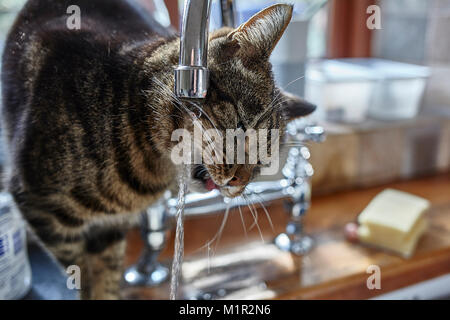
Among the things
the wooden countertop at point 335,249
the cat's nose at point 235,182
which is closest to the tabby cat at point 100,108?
the cat's nose at point 235,182

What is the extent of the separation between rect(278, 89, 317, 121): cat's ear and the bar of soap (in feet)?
1.14

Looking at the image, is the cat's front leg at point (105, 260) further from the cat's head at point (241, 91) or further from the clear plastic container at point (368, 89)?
the clear plastic container at point (368, 89)

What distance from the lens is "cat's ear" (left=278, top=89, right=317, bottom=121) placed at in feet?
1.75

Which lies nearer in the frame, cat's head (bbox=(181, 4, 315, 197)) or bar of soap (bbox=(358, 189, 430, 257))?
cat's head (bbox=(181, 4, 315, 197))

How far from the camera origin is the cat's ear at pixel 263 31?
436 mm

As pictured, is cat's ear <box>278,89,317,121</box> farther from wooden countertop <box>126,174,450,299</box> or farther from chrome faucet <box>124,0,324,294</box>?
wooden countertop <box>126,174,450,299</box>

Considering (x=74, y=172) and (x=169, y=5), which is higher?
(x=169, y=5)

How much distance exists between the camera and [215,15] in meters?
0.58

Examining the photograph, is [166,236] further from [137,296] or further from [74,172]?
[74,172]

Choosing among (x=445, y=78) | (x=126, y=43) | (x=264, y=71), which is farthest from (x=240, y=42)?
(x=445, y=78)

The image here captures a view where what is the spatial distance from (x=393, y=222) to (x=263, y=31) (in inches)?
20.1

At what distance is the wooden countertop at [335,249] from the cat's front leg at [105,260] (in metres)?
0.04

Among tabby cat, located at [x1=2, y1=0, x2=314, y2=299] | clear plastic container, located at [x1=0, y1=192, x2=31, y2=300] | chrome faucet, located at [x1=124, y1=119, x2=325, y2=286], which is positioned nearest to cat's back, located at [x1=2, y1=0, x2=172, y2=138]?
tabby cat, located at [x1=2, y1=0, x2=314, y2=299]

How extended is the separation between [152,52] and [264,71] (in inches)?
5.7
